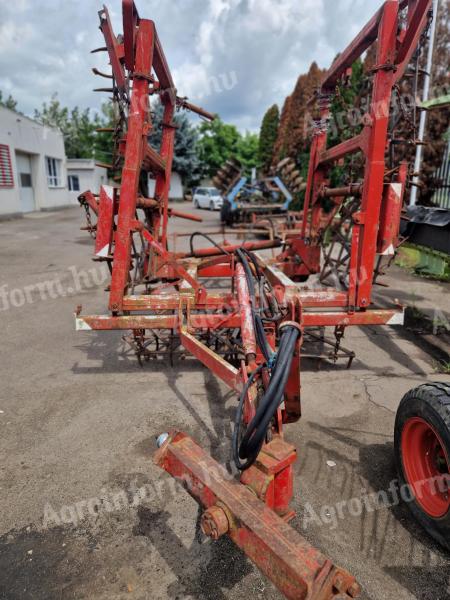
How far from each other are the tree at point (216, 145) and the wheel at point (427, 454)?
45.7 m

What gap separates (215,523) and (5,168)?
23.4m

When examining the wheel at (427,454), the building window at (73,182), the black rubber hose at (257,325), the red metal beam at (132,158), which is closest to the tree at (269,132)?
the building window at (73,182)

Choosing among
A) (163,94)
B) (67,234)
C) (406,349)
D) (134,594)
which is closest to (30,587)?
(134,594)

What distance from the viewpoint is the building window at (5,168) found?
812 inches

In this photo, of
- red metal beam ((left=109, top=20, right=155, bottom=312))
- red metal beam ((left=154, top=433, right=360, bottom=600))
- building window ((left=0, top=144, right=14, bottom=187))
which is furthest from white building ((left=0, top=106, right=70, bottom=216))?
red metal beam ((left=154, top=433, right=360, bottom=600))

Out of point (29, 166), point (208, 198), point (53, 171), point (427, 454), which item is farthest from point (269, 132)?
point (427, 454)

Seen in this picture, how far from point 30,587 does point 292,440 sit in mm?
1961

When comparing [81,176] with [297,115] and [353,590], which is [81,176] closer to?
[297,115]

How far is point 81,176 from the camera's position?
1361 inches

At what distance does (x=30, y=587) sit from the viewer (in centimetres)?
208

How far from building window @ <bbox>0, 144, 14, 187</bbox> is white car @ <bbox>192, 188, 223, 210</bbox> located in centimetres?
1357

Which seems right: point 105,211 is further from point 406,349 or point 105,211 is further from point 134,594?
point 406,349

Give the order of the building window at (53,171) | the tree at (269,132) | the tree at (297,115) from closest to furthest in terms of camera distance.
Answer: the tree at (297,115)
the building window at (53,171)
the tree at (269,132)

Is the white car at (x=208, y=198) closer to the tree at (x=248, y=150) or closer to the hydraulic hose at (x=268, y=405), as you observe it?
the tree at (x=248, y=150)
